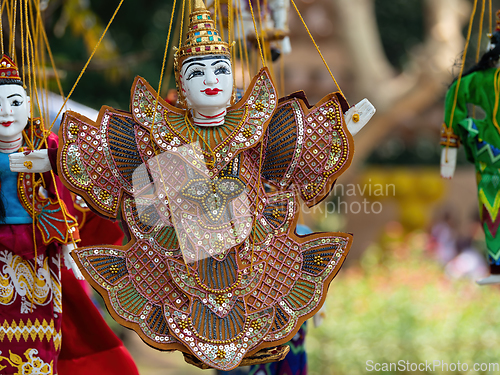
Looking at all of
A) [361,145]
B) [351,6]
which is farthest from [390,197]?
[351,6]

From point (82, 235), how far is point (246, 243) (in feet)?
3.61

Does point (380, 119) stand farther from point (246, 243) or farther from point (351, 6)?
point (246, 243)

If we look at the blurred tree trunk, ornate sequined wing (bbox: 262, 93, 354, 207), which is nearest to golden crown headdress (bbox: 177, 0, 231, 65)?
ornate sequined wing (bbox: 262, 93, 354, 207)

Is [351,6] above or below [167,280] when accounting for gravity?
above

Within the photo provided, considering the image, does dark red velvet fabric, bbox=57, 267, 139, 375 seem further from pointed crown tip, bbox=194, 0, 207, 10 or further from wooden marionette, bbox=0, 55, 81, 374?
pointed crown tip, bbox=194, 0, 207, 10

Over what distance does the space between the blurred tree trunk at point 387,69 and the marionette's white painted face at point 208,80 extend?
4.47 meters

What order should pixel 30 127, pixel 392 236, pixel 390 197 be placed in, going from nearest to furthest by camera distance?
pixel 30 127, pixel 392 236, pixel 390 197

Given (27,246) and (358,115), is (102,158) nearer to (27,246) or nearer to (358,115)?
(27,246)

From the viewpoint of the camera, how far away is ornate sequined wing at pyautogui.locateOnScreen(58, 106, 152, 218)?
244cm

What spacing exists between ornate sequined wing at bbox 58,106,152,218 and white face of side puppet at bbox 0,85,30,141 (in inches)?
10.8

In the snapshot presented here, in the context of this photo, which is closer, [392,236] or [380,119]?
[380,119]

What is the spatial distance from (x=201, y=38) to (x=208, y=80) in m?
0.18

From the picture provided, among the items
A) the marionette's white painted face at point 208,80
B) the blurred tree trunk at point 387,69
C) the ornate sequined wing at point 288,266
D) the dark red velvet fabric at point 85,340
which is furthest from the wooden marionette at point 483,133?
the blurred tree trunk at point 387,69

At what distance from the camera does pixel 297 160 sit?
259cm
